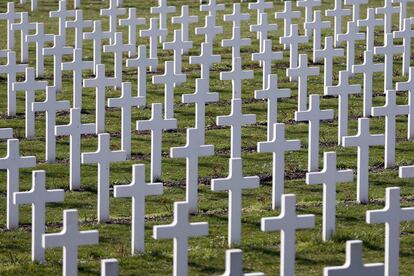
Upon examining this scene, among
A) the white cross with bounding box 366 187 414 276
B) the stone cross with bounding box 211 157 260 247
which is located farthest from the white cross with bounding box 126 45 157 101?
the white cross with bounding box 366 187 414 276

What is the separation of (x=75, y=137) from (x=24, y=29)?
565 centimetres

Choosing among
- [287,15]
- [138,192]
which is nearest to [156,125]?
[138,192]

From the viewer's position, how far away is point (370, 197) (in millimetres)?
13180

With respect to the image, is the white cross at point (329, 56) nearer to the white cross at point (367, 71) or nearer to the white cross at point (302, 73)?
the white cross at point (367, 71)

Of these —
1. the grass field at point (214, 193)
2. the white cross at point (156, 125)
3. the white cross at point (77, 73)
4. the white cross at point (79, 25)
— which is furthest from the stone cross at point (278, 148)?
the white cross at point (79, 25)

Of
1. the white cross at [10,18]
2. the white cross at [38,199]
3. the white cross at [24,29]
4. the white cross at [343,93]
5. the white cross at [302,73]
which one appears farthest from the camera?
the white cross at [10,18]

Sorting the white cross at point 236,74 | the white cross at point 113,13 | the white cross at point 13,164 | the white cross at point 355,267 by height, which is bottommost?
the white cross at point 355,267

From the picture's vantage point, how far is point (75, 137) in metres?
13.2

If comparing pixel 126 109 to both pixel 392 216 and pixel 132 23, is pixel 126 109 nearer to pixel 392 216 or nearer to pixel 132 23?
pixel 392 216

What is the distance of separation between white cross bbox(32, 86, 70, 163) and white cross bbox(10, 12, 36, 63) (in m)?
4.15

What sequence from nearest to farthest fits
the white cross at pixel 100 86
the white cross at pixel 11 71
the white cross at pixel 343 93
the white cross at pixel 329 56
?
the white cross at pixel 343 93
the white cross at pixel 100 86
the white cross at pixel 11 71
the white cross at pixel 329 56

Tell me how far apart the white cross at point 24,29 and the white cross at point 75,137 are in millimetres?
5191

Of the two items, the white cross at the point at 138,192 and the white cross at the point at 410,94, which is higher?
the white cross at the point at 410,94

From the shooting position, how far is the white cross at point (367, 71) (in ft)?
51.7
